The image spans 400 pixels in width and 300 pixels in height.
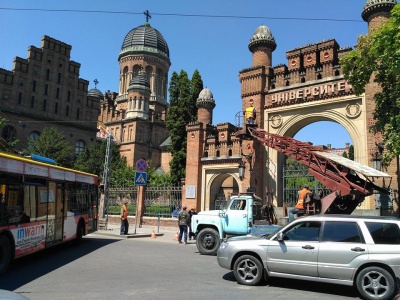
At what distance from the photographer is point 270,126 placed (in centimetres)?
1916

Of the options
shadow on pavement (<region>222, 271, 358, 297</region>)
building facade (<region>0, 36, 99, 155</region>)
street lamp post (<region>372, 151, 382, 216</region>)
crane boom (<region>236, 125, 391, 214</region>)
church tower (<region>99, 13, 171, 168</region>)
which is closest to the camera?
shadow on pavement (<region>222, 271, 358, 297</region>)

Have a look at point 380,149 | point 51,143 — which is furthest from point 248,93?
point 51,143

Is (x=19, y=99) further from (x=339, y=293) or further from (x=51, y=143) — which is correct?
(x=339, y=293)

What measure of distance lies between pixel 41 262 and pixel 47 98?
38545 millimetres

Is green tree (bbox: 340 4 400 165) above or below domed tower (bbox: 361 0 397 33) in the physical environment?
below

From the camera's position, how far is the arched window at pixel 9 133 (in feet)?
129

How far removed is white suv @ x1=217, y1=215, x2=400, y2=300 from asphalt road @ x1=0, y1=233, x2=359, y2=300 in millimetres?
378

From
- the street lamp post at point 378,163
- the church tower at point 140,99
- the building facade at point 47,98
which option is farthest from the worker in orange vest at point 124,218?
the church tower at point 140,99

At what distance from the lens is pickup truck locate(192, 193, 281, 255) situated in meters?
11.9

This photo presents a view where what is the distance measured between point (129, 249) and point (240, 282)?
614 cm

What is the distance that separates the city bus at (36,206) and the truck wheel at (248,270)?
541 centimetres

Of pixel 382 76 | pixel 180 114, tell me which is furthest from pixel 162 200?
pixel 382 76

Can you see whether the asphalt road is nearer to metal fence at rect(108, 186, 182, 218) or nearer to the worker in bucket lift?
the worker in bucket lift

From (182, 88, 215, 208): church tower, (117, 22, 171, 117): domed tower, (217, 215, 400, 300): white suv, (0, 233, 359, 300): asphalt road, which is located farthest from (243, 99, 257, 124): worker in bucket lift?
(117, 22, 171, 117): domed tower
